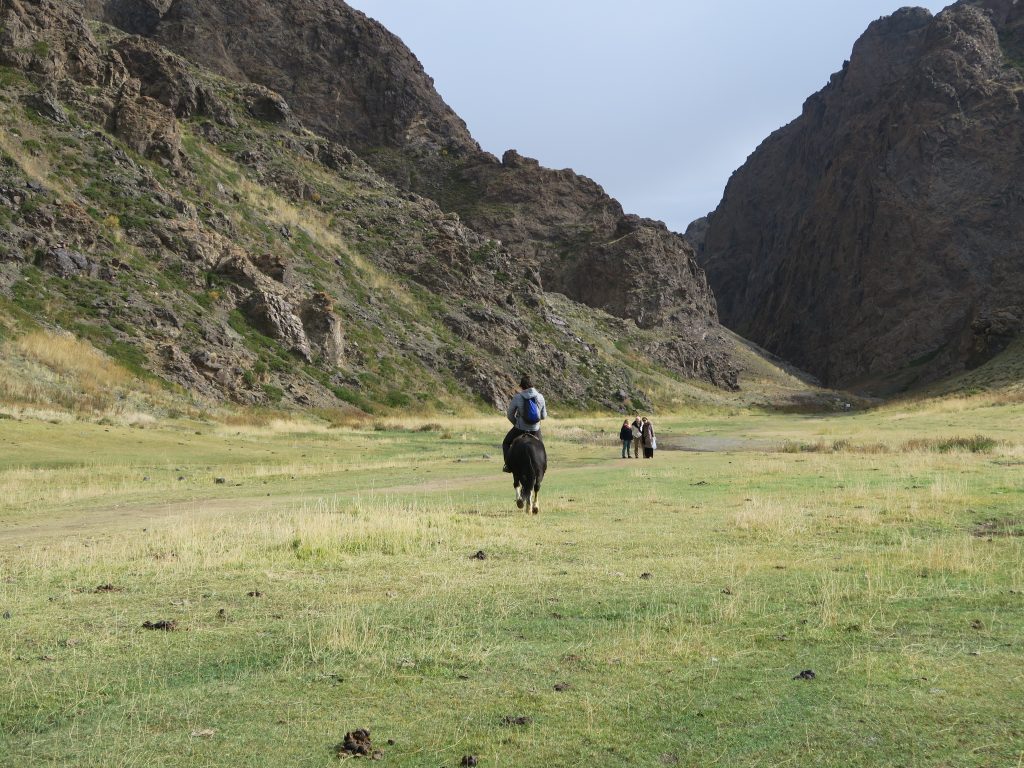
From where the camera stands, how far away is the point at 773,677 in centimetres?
626

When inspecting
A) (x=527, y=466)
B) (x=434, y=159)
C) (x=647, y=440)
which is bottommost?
(x=647, y=440)

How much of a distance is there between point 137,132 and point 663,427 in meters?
56.8

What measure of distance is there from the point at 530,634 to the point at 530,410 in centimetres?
961

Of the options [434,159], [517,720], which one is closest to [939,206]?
[434,159]

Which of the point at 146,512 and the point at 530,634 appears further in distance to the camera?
the point at 146,512

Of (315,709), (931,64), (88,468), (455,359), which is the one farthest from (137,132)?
(931,64)

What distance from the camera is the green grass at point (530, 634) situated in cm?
520

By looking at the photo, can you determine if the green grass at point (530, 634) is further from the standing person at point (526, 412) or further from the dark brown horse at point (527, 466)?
the standing person at point (526, 412)

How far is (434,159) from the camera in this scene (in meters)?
152

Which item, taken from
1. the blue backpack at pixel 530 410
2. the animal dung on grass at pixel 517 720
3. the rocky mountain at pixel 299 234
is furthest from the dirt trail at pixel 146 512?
the rocky mountain at pixel 299 234

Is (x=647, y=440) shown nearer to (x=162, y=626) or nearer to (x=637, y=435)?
(x=637, y=435)

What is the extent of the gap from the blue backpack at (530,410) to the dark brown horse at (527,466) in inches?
14.1

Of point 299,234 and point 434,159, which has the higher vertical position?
point 434,159

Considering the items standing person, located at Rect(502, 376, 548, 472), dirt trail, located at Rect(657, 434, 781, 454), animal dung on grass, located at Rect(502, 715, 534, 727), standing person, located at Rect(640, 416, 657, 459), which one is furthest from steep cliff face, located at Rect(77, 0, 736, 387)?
animal dung on grass, located at Rect(502, 715, 534, 727)
